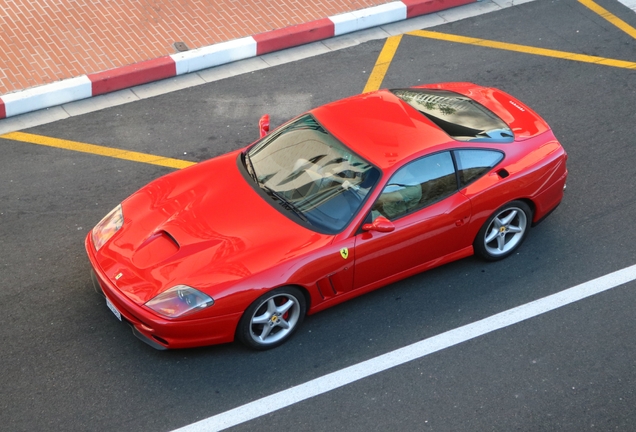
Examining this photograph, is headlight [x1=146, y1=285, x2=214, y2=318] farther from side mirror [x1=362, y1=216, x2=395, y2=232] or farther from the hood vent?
side mirror [x1=362, y1=216, x2=395, y2=232]

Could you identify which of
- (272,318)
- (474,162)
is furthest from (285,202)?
(474,162)

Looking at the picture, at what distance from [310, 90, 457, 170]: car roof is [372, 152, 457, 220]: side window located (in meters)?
0.11

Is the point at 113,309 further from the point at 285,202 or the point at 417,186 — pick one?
the point at 417,186

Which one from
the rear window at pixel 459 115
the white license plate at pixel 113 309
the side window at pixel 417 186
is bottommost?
the white license plate at pixel 113 309

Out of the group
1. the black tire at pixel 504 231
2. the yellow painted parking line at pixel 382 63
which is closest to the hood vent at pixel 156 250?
the black tire at pixel 504 231

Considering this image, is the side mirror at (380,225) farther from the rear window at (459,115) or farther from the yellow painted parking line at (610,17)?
the yellow painted parking line at (610,17)

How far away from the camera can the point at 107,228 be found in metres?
6.78

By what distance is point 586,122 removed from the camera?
9.06m

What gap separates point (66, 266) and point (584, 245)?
4.45m

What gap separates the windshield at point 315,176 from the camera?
21.3 feet

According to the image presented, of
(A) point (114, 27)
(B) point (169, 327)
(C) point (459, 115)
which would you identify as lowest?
(B) point (169, 327)

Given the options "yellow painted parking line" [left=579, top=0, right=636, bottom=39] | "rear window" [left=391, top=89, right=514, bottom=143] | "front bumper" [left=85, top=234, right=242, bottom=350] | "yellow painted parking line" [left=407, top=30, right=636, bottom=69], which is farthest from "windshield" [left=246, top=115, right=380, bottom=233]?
"yellow painted parking line" [left=579, top=0, right=636, bottom=39]

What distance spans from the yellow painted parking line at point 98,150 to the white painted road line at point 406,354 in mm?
3199

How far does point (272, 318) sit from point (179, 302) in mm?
709
